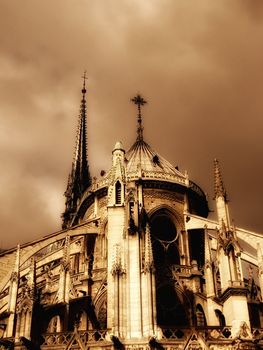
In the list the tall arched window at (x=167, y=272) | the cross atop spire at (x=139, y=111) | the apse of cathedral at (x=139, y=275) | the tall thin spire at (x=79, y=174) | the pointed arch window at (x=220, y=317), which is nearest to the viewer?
the apse of cathedral at (x=139, y=275)

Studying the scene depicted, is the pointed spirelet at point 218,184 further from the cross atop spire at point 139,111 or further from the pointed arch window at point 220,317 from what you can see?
the cross atop spire at point 139,111

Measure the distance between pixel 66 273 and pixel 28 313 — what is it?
15.8ft

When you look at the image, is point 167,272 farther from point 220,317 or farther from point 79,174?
point 79,174

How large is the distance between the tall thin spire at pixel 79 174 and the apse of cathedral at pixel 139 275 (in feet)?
67.8

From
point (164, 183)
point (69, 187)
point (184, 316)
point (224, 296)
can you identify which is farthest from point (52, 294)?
point (69, 187)

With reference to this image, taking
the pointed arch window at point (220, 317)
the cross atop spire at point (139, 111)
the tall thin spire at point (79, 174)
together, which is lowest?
the pointed arch window at point (220, 317)

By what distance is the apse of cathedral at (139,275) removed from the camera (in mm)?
17281

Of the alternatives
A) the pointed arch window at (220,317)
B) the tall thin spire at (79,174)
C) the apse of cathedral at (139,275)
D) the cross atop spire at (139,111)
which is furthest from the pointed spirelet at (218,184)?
the tall thin spire at (79,174)

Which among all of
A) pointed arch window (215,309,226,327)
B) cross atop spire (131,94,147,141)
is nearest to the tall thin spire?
cross atop spire (131,94,147,141)

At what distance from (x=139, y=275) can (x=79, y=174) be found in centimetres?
4301

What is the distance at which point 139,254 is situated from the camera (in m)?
18.4

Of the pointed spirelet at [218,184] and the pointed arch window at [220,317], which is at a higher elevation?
the pointed spirelet at [218,184]

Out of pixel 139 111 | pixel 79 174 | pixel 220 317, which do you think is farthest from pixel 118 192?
pixel 79 174

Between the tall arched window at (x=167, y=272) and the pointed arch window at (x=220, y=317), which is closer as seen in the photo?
the pointed arch window at (x=220, y=317)
